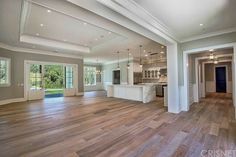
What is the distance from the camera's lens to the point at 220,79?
452 inches

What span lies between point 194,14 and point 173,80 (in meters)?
2.50

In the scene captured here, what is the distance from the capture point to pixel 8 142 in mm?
2801

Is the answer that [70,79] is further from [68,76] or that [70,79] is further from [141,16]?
[141,16]

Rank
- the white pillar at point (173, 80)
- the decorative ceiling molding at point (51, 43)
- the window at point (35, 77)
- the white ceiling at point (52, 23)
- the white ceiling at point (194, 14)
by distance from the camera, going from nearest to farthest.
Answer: the white ceiling at point (194, 14) → the white ceiling at point (52, 23) → the white pillar at point (173, 80) → the decorative ceiling molding at point (51, 43) → the window at point (35, 77)

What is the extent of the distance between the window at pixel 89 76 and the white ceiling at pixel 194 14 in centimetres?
1128

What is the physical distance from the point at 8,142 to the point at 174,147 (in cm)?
336

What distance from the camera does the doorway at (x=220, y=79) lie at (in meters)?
11.3

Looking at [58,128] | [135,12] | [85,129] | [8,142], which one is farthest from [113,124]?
[135,12]

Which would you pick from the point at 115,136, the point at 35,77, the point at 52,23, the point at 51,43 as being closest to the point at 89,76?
the point at 35,77

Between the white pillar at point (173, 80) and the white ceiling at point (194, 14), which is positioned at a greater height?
the white ceiling at point (194, 14)

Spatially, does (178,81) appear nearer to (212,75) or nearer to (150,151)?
(150,151)

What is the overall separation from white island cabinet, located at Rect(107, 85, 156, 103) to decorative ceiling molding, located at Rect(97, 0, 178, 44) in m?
3.54

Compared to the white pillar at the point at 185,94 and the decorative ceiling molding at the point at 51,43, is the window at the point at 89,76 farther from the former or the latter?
the white pillar at the point at 185,94

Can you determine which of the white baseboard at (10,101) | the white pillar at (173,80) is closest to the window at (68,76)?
the white baseboard at (10,101)
